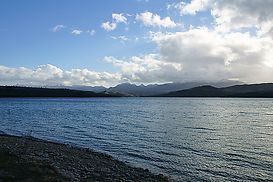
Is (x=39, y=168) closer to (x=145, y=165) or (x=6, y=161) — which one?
(x=6, y=161)

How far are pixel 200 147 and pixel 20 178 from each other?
25.7 metres

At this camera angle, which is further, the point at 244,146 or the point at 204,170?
the point at 244,146

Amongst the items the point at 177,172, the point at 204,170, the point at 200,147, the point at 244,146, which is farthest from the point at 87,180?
the point at 244,146

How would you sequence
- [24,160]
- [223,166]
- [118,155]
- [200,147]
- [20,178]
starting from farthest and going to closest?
[200,147] < [118,155] < [223,166] < [24,160] < [20,178]

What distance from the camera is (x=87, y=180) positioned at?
2097 centimetres

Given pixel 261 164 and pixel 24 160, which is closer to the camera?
pixel 24 160

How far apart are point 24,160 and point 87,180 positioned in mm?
6377

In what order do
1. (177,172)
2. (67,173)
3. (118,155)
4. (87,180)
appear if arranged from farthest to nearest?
(118,155) → (177,172) → (67,173) → (87,180)

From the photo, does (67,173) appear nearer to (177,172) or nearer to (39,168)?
(39,168)

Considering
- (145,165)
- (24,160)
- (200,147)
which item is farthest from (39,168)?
(200,147)

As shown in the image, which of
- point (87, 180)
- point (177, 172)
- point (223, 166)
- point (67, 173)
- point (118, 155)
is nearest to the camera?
point (87, 180)

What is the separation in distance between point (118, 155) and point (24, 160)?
491 inches

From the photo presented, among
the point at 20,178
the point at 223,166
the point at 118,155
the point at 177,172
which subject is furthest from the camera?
the point at 118,155

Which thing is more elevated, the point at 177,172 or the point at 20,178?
the point at 20,178
